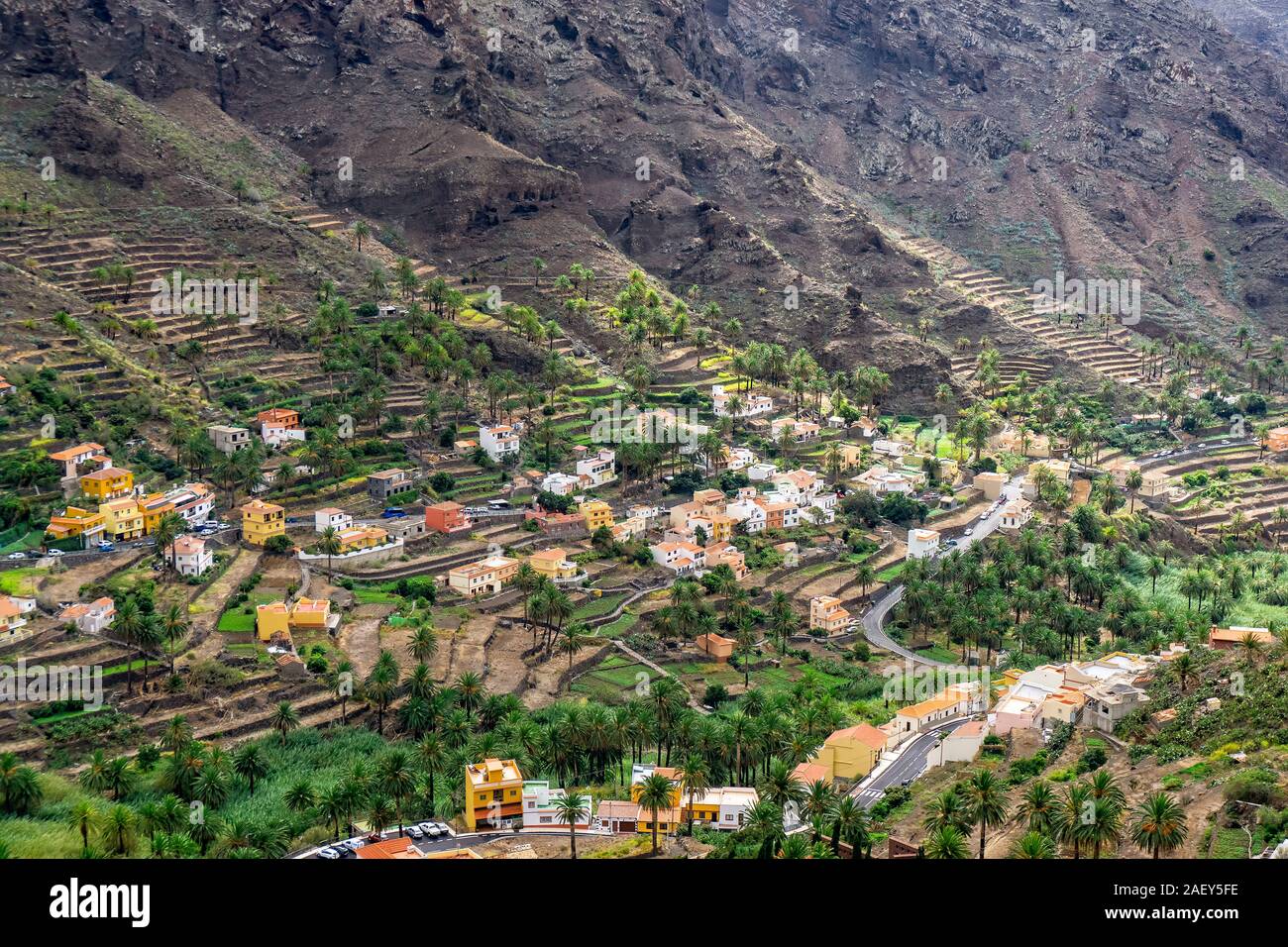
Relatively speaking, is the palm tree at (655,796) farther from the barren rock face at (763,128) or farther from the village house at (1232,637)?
the barren rock face at (763,128)

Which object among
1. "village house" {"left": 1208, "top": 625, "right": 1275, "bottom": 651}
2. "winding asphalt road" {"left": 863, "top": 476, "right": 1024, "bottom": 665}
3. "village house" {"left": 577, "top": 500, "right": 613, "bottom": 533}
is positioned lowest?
"winding asphalt road" {"left": 863, "top": 476, "right": 1024, "bottom": 665}

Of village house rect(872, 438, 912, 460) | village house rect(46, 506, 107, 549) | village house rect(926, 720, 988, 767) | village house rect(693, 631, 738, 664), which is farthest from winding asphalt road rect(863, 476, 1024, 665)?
village house rect(46, 506, 107, 549)

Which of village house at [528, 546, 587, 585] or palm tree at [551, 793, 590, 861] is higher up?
palm tree at [551, 793, 590, 861]

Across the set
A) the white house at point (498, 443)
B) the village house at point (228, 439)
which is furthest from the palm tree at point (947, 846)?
the village house at point (228, 439)

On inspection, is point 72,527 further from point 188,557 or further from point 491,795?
point 491,795

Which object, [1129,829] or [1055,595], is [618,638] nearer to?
[1055,595]

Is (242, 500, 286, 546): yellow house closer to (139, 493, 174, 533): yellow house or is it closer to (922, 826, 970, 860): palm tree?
(139, 493, 174, 533): yellow house
